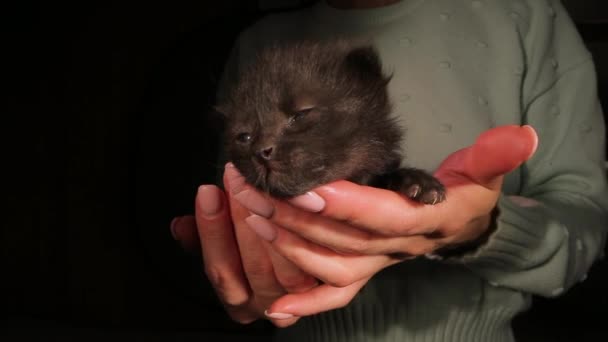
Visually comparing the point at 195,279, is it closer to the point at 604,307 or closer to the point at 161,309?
the point at 161,309

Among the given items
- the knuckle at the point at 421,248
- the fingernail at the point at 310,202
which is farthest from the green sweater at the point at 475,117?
the fingernail at the point at 310,202

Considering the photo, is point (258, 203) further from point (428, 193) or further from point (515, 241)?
point (515, 241)

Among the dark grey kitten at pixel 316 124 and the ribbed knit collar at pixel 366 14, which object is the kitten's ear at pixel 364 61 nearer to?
the dark grey kitten at pixel 316 124

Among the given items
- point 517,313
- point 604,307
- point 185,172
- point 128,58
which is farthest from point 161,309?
point 604,307

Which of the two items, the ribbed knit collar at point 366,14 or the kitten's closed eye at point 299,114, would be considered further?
the ribbed knit collar at point 366,14

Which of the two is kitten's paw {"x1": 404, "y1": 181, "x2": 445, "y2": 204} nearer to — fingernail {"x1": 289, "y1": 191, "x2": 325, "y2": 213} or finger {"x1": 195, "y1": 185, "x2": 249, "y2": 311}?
fingernail {"x1": 289, "y1": 191, "x2": 325, "y2": 213}

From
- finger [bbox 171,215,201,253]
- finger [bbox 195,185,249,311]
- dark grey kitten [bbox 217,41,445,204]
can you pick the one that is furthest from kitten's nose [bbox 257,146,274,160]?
finger [bbox 171,215,201,253]

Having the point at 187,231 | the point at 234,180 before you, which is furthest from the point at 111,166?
the point at 234,180
